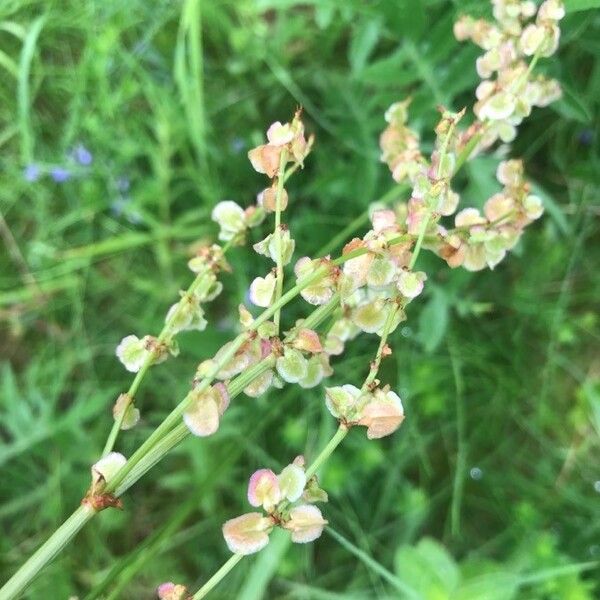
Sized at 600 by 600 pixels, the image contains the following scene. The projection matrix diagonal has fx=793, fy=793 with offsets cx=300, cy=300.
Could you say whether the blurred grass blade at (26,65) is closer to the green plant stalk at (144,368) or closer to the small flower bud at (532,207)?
the green plant stalk at (144,368)

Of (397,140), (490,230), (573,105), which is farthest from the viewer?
(573,105)

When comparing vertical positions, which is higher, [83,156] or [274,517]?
[83,156]

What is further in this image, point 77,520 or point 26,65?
point 26,65

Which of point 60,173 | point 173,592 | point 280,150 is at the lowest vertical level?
point 173,592

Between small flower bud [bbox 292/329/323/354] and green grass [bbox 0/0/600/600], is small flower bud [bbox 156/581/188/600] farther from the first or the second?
green grass [bbox 0/0/600/600]

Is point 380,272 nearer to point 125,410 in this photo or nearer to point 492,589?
point 125,410

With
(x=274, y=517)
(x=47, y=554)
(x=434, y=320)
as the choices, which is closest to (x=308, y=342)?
(x=274, y=517)

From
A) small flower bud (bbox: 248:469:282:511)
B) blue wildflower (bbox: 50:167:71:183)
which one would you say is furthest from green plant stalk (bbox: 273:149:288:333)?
blue wildflower (bbox: 50:167:71:183)
